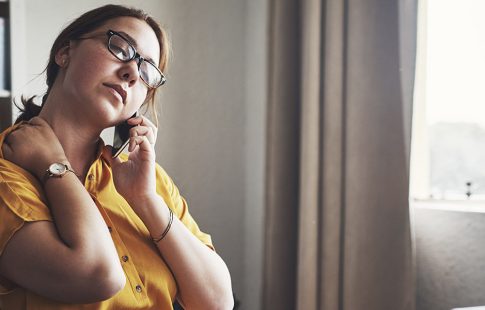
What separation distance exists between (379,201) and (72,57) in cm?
110

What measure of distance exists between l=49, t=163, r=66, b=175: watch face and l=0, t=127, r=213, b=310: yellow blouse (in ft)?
0.15

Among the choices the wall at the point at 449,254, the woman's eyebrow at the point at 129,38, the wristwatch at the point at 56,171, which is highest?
the woman's eyebrow at the point at 129,38

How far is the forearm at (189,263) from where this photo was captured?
1175mm

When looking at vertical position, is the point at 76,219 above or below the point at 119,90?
below

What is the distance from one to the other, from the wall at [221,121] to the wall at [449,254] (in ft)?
2.91

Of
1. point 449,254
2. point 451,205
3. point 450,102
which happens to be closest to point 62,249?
point 449,254

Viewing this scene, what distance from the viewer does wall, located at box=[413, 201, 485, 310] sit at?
5.45 feet

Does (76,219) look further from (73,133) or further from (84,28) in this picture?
(84,28)

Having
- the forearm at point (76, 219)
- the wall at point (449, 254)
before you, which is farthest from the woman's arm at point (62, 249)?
the wall at point (449, 254)

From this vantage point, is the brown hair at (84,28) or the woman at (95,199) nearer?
the woman at (95,199)

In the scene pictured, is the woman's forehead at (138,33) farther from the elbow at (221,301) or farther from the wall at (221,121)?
the wall at (221,121)

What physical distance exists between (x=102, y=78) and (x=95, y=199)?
27cm

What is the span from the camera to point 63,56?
1210 mm

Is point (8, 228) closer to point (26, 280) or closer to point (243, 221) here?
point (26, 280)
